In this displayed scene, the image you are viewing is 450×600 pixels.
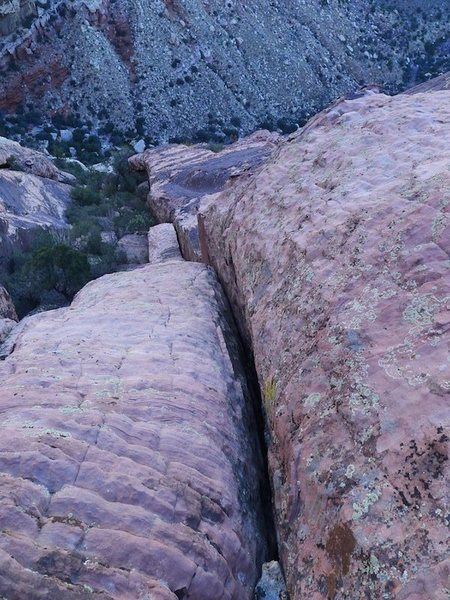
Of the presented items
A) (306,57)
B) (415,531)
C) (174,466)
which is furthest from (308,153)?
(306,57)

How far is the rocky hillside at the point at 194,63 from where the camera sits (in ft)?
134

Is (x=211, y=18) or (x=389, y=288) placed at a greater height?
(x=211, y=18)

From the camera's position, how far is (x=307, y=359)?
3.45m

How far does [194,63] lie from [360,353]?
145 ft

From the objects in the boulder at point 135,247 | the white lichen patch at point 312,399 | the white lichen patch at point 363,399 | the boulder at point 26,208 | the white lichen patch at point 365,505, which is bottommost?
the boulder at point 135,247

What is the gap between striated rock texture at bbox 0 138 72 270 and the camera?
44.1 feet

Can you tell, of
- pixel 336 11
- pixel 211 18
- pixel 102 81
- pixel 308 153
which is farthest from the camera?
pixel 336 11

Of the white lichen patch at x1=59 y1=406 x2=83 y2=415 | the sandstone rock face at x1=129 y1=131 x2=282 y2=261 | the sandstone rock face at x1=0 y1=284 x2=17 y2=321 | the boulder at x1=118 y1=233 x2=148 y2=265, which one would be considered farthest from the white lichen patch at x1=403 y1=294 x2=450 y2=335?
the boulder at x1=118 y1=233 x2=148 y2=265

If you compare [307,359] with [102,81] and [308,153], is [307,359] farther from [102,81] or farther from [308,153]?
[102,81]

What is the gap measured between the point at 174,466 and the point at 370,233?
1878 millimetres

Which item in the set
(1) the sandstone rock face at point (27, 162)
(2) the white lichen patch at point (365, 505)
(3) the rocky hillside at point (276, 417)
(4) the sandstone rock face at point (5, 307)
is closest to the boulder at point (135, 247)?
(4) the sandstone rock face at point (5, 307)

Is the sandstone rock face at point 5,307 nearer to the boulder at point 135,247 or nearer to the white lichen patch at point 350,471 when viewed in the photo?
the boulder at point 135,247

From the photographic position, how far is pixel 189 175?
1561 cm

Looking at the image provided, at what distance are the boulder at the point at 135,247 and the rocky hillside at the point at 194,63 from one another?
2656cm
